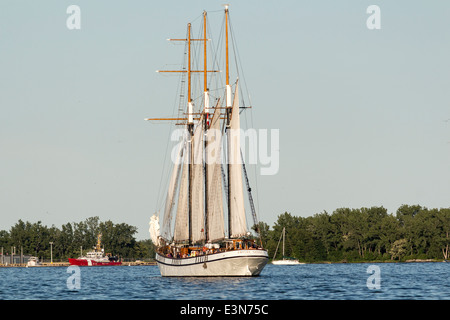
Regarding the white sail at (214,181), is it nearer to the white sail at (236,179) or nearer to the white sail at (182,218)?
the white sail at (236,179)

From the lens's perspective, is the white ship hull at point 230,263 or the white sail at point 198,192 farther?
the white sail at point 198,192

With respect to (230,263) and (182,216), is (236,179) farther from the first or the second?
(182,216)

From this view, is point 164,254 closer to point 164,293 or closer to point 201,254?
point 201,254

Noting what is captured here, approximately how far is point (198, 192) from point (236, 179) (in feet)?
39.5

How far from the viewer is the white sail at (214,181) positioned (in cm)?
9819

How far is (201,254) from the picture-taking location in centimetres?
9788

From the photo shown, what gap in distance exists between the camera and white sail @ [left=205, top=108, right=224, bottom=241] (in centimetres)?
9819

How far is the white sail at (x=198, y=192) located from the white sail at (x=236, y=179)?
9.98m

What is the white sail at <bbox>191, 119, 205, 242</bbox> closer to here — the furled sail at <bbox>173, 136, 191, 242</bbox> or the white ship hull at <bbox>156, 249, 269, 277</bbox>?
the furled sail at <bbox>173, 136, 191, 242</bbox>

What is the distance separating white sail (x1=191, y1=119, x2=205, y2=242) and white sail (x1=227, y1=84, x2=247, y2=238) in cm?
998

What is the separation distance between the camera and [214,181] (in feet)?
330

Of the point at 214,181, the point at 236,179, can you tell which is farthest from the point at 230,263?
the point at 214,181
